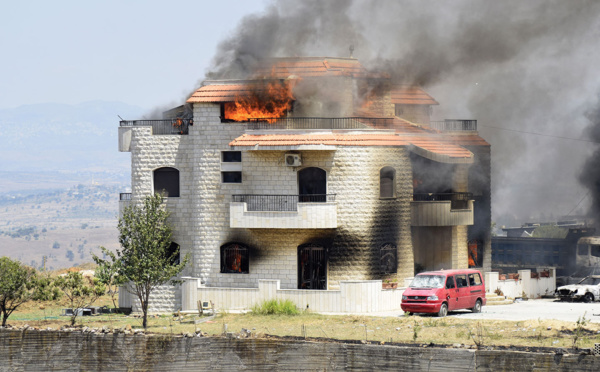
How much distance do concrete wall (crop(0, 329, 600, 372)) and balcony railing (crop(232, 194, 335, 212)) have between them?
46.2 feet

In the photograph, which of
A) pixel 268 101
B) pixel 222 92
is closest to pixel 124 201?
pixel 222 92

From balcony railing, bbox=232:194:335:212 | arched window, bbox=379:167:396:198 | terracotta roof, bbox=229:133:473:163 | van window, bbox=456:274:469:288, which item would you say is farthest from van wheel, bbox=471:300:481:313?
balcony railing, bbox=232:194:335:212

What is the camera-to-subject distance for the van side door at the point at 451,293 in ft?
136

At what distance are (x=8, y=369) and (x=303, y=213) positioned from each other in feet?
52.8

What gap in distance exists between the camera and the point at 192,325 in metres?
41.1

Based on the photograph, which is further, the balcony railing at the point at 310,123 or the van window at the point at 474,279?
the balcony railing at the point at 310,123

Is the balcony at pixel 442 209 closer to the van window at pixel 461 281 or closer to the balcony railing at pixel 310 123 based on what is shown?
the balcony railing at pixel 310 123

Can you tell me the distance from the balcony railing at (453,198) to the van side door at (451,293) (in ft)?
29.3

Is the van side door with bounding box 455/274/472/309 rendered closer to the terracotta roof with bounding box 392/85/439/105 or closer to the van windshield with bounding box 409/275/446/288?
the van windshield with bounding box 409/275/446/288

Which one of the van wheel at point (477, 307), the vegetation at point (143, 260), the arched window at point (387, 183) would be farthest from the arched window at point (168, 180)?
the van wheel at point (477, 307)

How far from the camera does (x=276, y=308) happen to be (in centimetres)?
4441

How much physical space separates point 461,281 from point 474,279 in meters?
1.24

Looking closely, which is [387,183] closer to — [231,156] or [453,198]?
[453,198]

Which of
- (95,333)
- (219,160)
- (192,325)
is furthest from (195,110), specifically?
(95,333)
